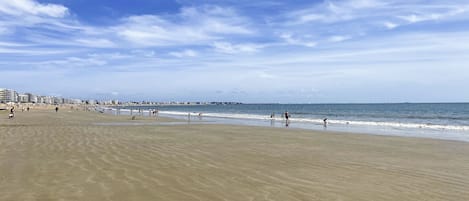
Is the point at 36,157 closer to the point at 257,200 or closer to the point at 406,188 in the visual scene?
the point at 257,200

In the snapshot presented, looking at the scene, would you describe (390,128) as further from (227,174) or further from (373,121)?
(227,174)

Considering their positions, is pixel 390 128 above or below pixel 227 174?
below

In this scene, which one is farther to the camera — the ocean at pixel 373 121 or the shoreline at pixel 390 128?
the ocean at pixel 373 121

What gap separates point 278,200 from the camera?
6621mm

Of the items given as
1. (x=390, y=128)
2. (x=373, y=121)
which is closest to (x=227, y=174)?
(x=390, y=128)

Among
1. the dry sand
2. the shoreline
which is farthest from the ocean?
the dry sand

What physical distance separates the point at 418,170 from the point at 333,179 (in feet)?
8.71

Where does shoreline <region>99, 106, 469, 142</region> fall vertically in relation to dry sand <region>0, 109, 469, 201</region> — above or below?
below

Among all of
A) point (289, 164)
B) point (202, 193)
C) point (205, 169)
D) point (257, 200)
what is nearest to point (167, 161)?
point (205, 169)

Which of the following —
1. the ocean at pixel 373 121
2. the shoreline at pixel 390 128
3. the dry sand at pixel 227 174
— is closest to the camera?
the dry sand at pixel 227 174

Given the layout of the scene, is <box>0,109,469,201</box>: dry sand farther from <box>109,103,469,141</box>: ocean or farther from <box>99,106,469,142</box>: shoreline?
<box>109,103,469,141</box>: ocean

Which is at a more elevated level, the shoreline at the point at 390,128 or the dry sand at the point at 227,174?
the dry sand at the point at 227,174

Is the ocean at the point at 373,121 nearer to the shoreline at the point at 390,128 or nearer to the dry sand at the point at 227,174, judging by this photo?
the shoreline at the point at 390,128

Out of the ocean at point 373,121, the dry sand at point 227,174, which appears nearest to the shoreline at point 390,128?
the ocean at point 373,121
